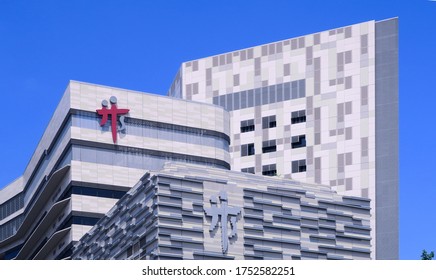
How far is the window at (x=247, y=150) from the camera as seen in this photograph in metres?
188

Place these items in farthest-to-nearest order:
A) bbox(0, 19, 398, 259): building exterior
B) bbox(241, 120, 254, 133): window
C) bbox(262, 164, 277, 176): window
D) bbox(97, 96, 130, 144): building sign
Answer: bbox(241, 120, 254, 133): window < bbox(262, 164, 277, 176): window < bbox(97, 96, 130, 144): building sign < bbox(0, 19, 398, 259): building exterior

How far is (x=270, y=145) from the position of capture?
613ft

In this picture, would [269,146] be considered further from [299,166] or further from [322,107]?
[322,107]

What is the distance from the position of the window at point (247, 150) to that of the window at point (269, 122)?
13.0 feet

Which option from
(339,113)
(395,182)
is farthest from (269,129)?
(395,182)

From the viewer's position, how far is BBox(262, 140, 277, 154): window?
186625mm

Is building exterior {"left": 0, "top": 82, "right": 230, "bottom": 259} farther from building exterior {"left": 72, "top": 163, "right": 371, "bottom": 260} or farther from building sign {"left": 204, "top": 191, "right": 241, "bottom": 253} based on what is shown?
building sign {"left": 204, "top": 191, "right": 241, "bottom": 253}

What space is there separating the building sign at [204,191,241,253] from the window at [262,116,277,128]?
70309 millimetres

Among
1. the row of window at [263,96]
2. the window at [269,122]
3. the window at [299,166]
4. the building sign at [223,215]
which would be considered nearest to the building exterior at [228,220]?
the building sign at [223,215]

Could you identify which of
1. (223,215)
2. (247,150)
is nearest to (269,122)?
(247,150)

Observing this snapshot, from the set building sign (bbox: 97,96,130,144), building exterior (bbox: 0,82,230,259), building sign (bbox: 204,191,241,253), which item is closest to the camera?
building sign (bbox: 204,191,241,253)

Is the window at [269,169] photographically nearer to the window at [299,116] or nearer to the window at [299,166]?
the window at [299,166]

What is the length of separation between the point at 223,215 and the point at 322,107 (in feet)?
234

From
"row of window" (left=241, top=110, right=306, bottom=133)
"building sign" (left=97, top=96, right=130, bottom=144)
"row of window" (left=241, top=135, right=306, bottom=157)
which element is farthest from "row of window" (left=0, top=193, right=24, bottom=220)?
"building sign" (left=97, top=96, right=130, bottom=144)
